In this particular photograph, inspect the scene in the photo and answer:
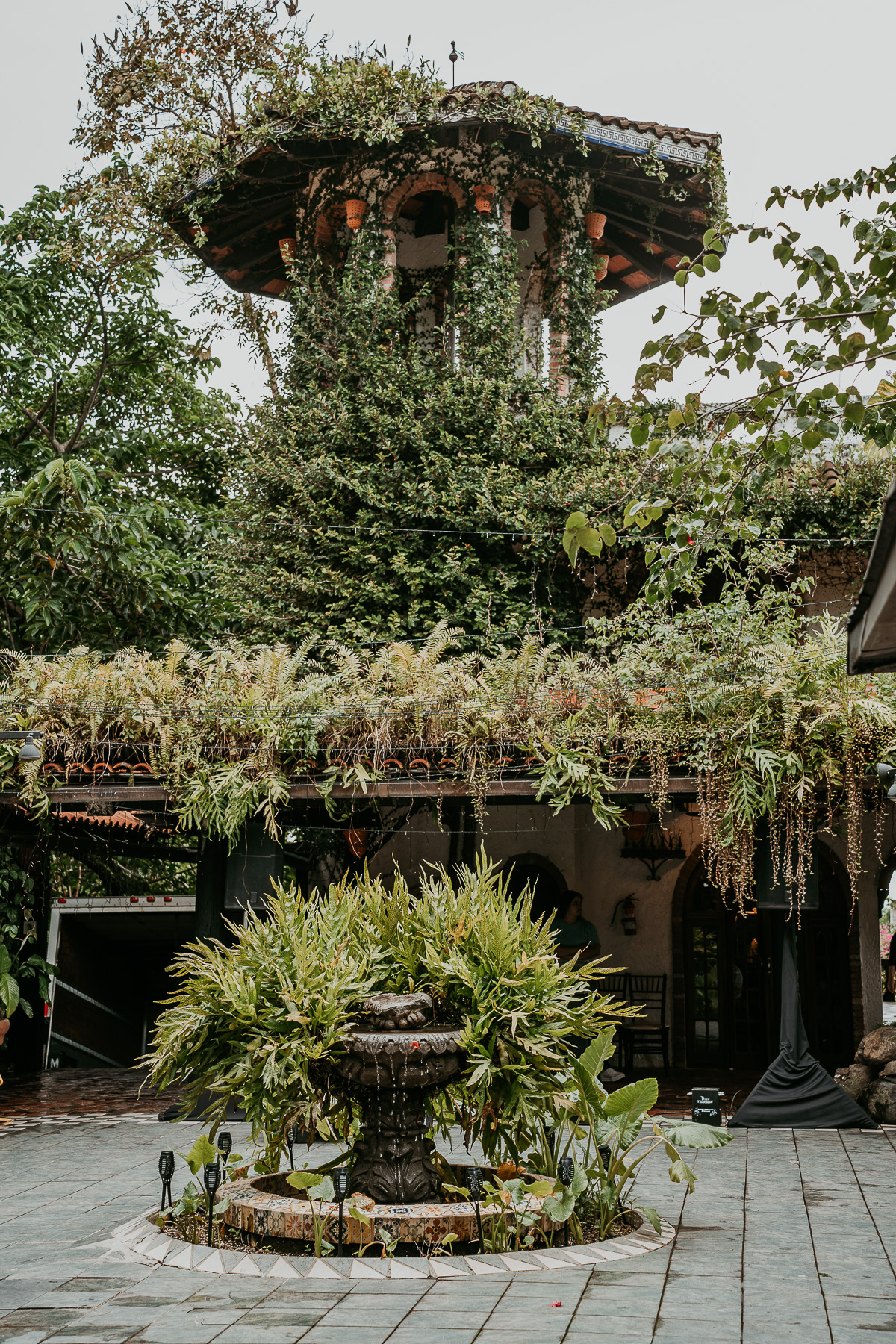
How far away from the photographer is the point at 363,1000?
19.8ft

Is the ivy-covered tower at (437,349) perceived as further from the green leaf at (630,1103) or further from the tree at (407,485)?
the green leaf at (630,1103)

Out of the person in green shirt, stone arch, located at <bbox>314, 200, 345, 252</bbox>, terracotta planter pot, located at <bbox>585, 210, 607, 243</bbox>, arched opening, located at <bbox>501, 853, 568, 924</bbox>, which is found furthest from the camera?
terracotta planter pot, located at <bbox>585, 210, 607, 243</bbox>

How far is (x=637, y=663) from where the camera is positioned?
9828 millimetres

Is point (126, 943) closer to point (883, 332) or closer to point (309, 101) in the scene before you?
point (309, 101)

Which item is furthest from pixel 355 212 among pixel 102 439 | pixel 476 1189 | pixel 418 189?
pixel 476 1189

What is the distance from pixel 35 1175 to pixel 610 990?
7666 mm

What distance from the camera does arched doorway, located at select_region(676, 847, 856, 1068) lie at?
13578 mm

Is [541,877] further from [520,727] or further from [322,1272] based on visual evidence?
[322,1272]

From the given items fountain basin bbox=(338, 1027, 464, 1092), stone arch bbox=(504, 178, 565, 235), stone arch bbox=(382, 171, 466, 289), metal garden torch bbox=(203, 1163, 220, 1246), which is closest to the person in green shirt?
fountain basin bbox=(338, 1027, 464, 1092)

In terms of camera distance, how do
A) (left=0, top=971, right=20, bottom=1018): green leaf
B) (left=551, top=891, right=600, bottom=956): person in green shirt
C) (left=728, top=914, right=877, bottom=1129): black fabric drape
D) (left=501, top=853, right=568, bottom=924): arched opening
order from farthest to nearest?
(left=501, top=853, right=568, bottom=924): arched opening < (left=551, top=891, right=600, bottom=956): person in green shirt < (left=0, top=971, right=20, bottom=1018): green leaf < (left=728, top=914, right=877, bottom=1129): black fabric drape

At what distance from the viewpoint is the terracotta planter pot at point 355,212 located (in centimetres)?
1486

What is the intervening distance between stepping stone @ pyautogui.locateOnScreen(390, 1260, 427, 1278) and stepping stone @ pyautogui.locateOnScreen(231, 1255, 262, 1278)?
22.6 inches

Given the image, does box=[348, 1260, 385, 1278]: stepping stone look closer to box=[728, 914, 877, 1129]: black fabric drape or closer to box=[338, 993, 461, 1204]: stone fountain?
box=[338, 993, 461, 1204]: stone fountain

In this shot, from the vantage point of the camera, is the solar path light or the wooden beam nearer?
the solar path light
